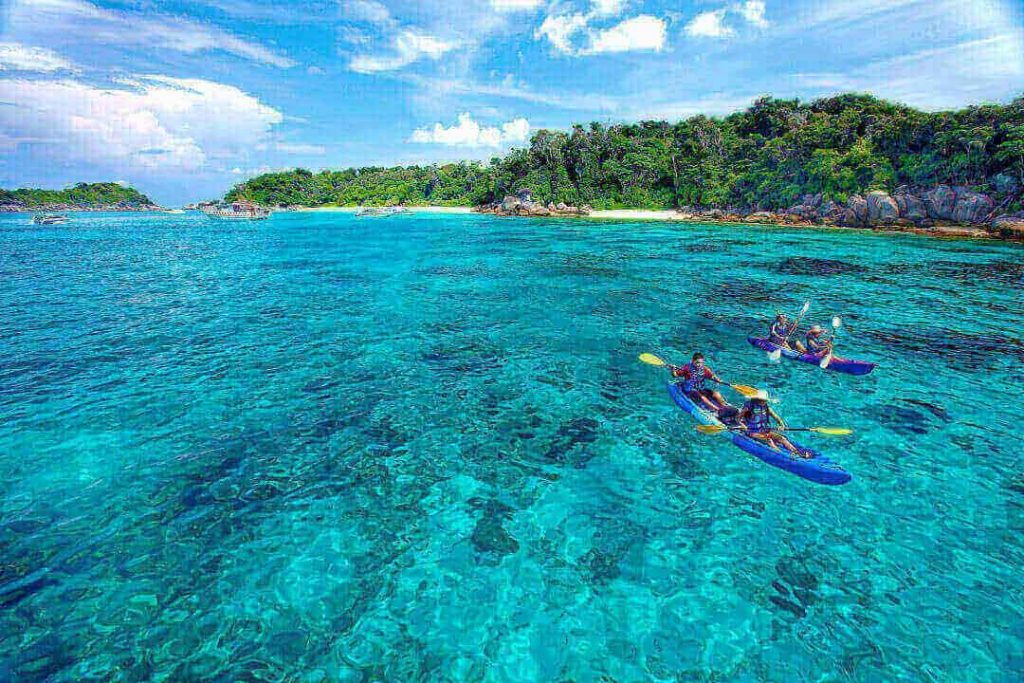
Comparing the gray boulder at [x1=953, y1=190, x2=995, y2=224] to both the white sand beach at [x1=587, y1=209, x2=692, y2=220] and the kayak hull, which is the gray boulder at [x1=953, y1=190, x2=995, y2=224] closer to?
the white sand beach at [x1=587, y1=209, x2=692, y2=220]

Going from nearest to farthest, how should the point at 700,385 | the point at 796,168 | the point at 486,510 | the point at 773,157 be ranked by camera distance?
the point at 486,510 → the point at 700,385 → the point at 796,168 → the point at 773,157

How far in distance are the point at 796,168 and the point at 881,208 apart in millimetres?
19519

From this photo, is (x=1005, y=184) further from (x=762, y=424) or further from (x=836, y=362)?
(x=762, y=424)

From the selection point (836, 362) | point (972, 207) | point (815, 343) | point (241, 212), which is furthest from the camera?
point (241, 212)

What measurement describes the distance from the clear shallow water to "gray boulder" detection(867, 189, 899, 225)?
6015cm

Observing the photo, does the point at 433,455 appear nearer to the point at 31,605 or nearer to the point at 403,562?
the point at 403,562

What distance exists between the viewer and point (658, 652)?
783 cm

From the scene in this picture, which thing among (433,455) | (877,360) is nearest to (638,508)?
(433,455)

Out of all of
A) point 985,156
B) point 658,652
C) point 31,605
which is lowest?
point 658,652

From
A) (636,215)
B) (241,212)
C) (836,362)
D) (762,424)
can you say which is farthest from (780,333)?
(241,212)

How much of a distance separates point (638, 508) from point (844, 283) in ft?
117

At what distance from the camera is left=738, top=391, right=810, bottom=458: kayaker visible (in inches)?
491

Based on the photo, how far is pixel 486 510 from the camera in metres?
11.2

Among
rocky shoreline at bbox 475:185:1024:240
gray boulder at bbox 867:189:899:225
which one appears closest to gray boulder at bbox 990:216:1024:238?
rocky shoreline at bbox 475:185:1024:240
